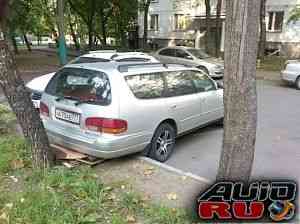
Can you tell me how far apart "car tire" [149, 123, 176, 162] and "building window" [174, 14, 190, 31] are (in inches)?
1054

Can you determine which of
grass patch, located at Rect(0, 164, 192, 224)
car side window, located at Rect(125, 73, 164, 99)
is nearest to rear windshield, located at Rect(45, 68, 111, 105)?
car side window, located at Rect(125, 73, 164, 99)

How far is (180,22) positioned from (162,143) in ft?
91.0

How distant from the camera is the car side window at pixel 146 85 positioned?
478 cm

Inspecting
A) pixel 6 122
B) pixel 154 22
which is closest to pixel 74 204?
pixel 6 122

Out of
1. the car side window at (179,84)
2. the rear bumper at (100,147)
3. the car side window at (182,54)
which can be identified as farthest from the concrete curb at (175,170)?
the car side window at (182,54)

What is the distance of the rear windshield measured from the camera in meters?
4.54

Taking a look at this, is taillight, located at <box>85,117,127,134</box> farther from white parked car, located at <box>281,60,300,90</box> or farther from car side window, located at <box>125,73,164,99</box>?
white parked car, located at <box>281,60,300,90</box>

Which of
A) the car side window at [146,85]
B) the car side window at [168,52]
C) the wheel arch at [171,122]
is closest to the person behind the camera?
the car side window at [146,85]

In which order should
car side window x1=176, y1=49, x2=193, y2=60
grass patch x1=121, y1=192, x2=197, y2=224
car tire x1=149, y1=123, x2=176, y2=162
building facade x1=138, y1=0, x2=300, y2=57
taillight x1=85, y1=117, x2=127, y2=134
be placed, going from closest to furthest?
grass patch x1=121, y1=192, x2=197, y2=224 < taillight x1=85, y1=117, x2=127, y2=134 < car tire x1=149, y1=123, x2=176, y2=162 < car side window x1=176, y1=49, x2=193, y2=60 < building facade x1=138, y1=0, x2=300, y2=57

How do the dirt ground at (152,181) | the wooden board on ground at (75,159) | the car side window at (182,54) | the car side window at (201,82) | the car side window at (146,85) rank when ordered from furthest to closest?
the car side window at (182,54) → the car side window at (201,82) → the car side window at (146,85) → the wooden board on ground at (75,159) → the dirt ground at (152,181)

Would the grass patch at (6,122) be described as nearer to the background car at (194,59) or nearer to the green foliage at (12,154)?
the green foliage at (12,154)

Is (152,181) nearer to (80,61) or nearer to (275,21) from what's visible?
(80,61)

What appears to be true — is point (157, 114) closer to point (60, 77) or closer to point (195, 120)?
point (195, 120)

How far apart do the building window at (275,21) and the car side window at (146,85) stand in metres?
21.9
